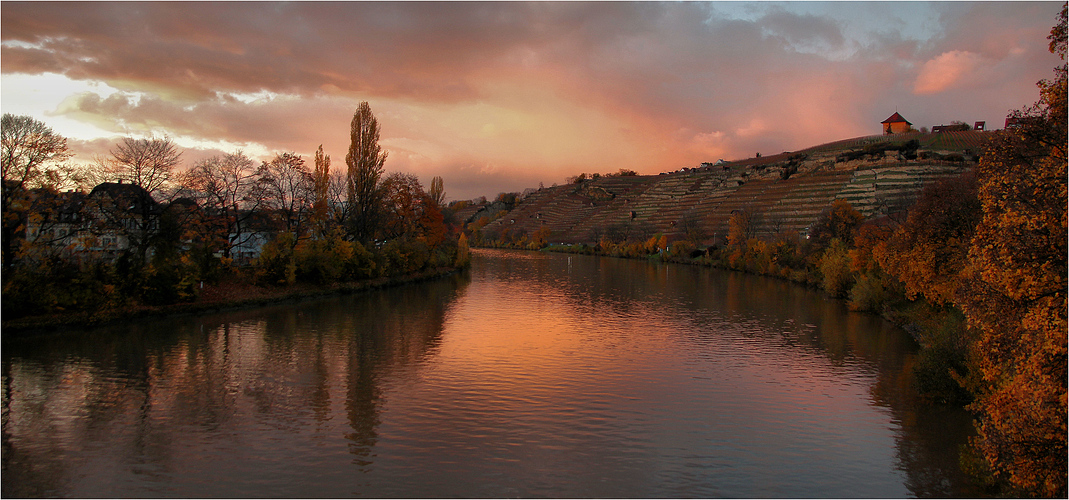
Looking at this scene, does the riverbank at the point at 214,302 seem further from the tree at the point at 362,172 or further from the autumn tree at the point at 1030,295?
the autumn tree at the point at 1030,295

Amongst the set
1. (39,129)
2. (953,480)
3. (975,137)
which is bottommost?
(953,480)

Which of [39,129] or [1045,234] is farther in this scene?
[39,129]

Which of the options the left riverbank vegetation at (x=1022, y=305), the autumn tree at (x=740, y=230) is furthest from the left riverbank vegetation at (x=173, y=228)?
the autumn tree at (x=740, y=230)

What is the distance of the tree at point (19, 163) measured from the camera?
22859 mm

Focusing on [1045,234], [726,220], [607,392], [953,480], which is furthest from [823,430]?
[726,220]

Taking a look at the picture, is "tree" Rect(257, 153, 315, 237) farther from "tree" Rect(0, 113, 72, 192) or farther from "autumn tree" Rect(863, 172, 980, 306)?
"autumn tree" Rect(863, 172, 980, 306)

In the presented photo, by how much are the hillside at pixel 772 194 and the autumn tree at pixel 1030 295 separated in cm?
4231

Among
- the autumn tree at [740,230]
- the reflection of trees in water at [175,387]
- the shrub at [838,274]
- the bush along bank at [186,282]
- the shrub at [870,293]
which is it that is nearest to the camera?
the reflection of trees in water at [175,387]

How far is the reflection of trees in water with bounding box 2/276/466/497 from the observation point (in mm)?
11711

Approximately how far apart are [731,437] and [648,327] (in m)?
14.8

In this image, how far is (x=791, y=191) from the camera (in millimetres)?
101062

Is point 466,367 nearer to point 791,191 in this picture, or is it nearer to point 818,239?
point 818,239

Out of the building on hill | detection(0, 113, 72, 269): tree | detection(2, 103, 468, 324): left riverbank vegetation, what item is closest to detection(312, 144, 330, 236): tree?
detection(2, 103, 468, 324): left riverbank vegetation

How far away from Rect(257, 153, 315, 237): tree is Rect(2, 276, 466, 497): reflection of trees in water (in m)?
11.7
